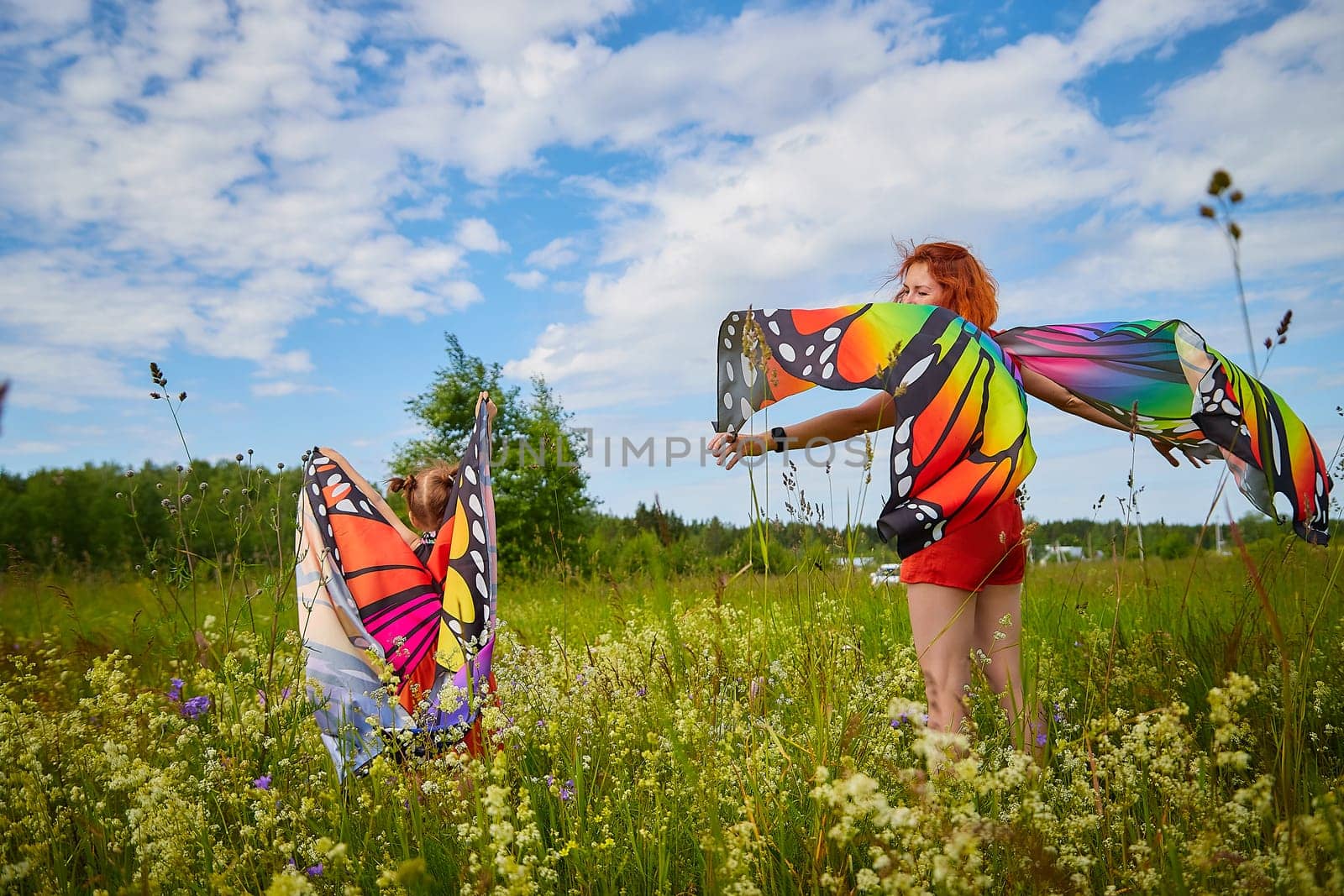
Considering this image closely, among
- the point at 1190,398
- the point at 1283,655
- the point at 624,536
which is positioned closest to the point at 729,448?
the point at 1283,655

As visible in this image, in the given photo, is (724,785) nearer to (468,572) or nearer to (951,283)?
(468,572)

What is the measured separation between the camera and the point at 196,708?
3609 mm

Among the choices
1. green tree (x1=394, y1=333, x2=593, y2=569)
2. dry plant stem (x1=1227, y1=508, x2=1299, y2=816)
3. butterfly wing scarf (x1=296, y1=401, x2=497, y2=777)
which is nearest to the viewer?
dry plant stem (x1=1227, y1=508, x2=1299, y2=816)

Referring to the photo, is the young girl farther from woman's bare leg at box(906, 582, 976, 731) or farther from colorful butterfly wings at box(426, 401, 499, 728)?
woman's bare leg at box(906, 582, 976, 731)

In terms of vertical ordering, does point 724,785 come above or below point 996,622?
below

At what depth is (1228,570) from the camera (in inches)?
308

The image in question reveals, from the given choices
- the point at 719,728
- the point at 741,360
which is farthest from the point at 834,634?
the point at 741,360

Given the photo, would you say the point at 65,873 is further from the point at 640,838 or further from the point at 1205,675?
the point at 1205,675

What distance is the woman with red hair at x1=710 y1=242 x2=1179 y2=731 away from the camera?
9.70 ft

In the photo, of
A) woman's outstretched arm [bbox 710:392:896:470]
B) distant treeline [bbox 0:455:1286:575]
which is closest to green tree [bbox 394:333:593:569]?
Result: distant treeline [bbox 0:455:1286:575]

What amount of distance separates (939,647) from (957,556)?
1.16ft

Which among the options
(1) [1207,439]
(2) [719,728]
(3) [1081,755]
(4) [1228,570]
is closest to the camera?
(3) [1081,755]

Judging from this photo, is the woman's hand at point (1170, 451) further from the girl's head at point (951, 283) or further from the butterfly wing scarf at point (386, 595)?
the butterfly wing scarf at point (386, 595)

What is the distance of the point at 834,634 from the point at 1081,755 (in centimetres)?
82
